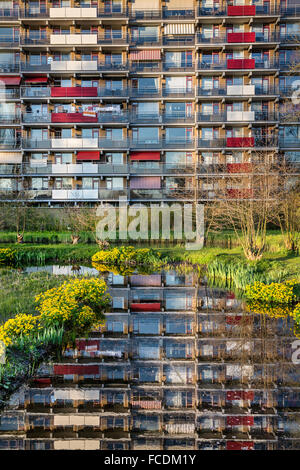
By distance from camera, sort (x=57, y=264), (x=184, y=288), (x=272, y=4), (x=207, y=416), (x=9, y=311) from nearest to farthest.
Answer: (x=207, y=416), (x=9, y=311), (x=184, y=288), (x=57, y=264), (x=272, y=4)

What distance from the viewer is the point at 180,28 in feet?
125

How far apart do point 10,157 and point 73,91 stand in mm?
9150

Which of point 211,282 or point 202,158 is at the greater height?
point 202,158

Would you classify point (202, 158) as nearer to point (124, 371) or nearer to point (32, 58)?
point (32, 58)

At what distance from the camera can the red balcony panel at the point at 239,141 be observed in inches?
1464

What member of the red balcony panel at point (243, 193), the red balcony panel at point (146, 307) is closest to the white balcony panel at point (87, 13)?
the red balcony panel at point (243, 193)

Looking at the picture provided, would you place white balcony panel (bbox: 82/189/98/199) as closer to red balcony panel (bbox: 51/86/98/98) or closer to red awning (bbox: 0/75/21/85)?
red balcony panel (bbox: 51/86/98/98)

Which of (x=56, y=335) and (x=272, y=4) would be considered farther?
(x=272, y=4)

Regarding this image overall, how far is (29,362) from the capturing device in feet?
23.9

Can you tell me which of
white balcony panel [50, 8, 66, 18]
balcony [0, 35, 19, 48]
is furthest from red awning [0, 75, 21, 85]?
white balcony panel [50, 8, 66, 18]

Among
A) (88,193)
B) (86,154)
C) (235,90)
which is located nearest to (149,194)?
(88,193)

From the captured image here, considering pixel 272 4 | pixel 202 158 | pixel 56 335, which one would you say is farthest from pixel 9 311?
pixel 272 4

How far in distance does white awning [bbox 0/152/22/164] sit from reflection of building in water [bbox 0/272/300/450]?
32697 millimetres

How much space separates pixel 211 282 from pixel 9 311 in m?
8.02
